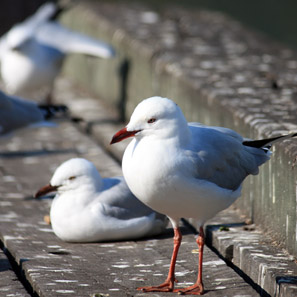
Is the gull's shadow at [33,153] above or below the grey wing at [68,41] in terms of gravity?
below

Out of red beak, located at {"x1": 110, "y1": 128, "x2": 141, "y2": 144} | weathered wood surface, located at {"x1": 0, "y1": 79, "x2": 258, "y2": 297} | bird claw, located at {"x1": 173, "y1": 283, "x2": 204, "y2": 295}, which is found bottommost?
bird claw, located at {"x1": 173, "y1": 283, "x2": 204, "y2": 295}

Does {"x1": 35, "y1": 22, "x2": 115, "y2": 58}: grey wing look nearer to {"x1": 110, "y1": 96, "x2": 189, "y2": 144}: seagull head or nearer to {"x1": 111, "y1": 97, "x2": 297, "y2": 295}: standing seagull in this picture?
{"x1": 111, "y1": 97, "x2": 297, "y2": 295}: standing seagull

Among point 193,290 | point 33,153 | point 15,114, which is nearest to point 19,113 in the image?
point 15,114

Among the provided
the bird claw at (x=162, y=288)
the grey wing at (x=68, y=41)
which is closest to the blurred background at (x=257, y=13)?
the grey wing at (x=68, y=41)

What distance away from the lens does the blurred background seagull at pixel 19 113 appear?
6047mm

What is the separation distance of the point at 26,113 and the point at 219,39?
8.91 feet

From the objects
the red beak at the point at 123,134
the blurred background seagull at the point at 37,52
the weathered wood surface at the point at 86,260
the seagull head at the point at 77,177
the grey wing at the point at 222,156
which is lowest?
the weathered wood surface at the point at 86,260

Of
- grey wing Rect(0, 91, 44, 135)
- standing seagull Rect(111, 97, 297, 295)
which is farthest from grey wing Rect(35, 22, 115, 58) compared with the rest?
standing seagull Rect(111, 97, 297, 295)

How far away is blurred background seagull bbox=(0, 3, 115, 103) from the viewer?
7.79 m

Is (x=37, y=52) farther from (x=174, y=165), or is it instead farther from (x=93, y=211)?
(x=174, y=165)

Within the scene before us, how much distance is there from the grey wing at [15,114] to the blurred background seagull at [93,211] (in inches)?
63.3

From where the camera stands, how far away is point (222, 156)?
385 centimetres

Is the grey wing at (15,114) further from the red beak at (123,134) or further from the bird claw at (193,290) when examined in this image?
the bird claw at (193,290)

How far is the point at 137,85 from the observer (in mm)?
7582
